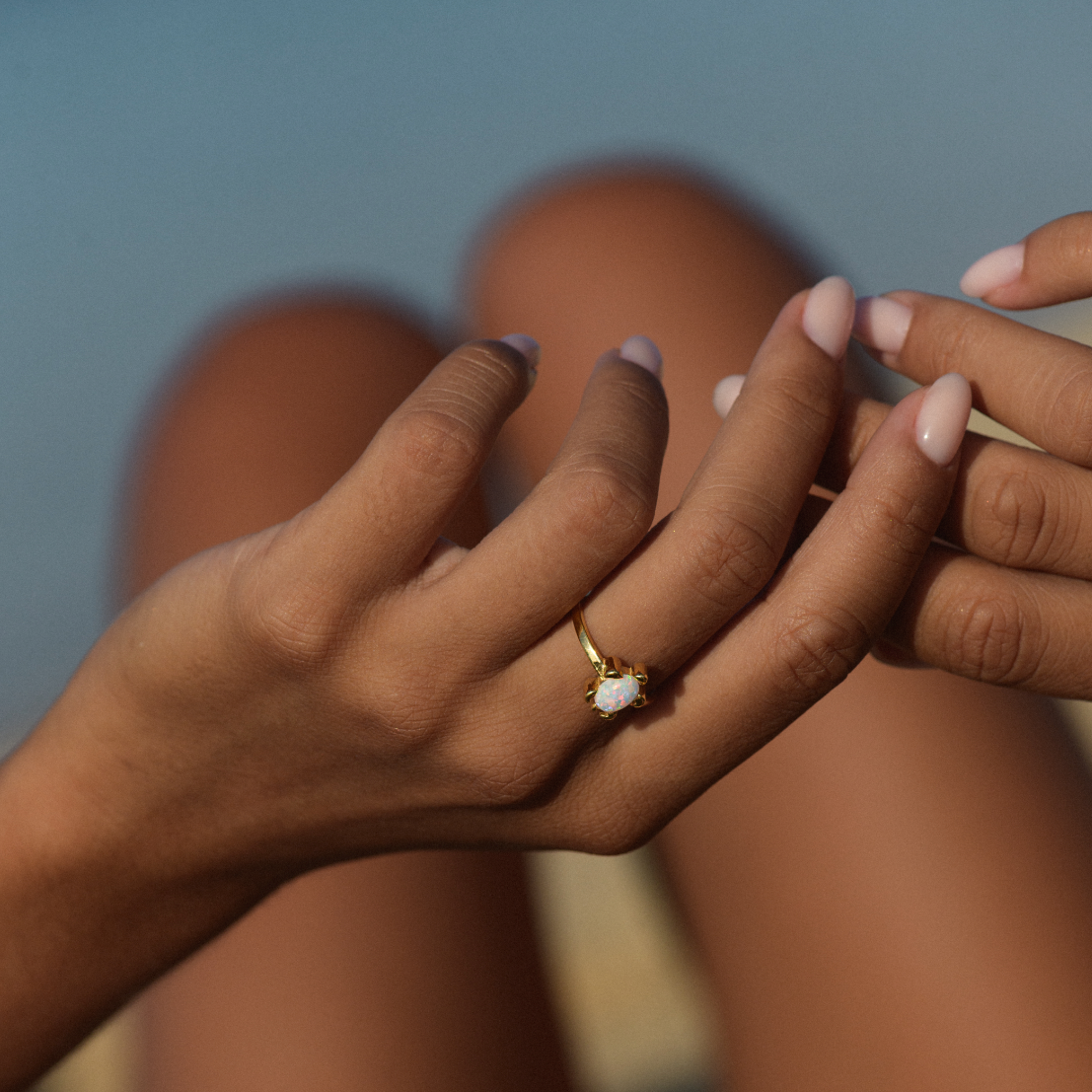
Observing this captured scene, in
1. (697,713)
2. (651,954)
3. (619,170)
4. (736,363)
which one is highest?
(619,170)

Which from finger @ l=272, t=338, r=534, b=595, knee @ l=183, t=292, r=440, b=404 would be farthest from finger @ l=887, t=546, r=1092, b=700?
knee @ l=183, t=292, r=440, b=404

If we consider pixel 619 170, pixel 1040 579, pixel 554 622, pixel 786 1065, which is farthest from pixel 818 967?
pixel 619 170

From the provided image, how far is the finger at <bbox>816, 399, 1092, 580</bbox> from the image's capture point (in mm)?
716

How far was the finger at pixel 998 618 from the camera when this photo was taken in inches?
28.4

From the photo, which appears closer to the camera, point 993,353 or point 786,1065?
point 993,353

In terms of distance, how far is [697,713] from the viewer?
2.13 feet

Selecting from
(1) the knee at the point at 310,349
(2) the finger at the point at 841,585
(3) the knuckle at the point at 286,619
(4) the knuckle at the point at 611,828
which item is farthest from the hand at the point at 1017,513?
(1) the knee at the point at 310,349

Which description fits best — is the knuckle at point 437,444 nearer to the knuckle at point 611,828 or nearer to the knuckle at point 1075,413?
the knuckle at point 611,828

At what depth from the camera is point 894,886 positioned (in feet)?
3.25

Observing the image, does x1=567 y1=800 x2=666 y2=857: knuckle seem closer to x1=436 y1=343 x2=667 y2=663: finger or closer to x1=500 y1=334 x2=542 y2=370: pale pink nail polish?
x1=436 y1=343 x2=667 y2=663: finger

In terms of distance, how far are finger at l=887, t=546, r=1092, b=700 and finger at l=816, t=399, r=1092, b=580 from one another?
0.01m

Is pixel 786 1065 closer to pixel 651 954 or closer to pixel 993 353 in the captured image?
pixel 651 954

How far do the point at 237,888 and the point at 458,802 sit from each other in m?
0.22

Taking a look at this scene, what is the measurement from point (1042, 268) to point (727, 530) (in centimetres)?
39
